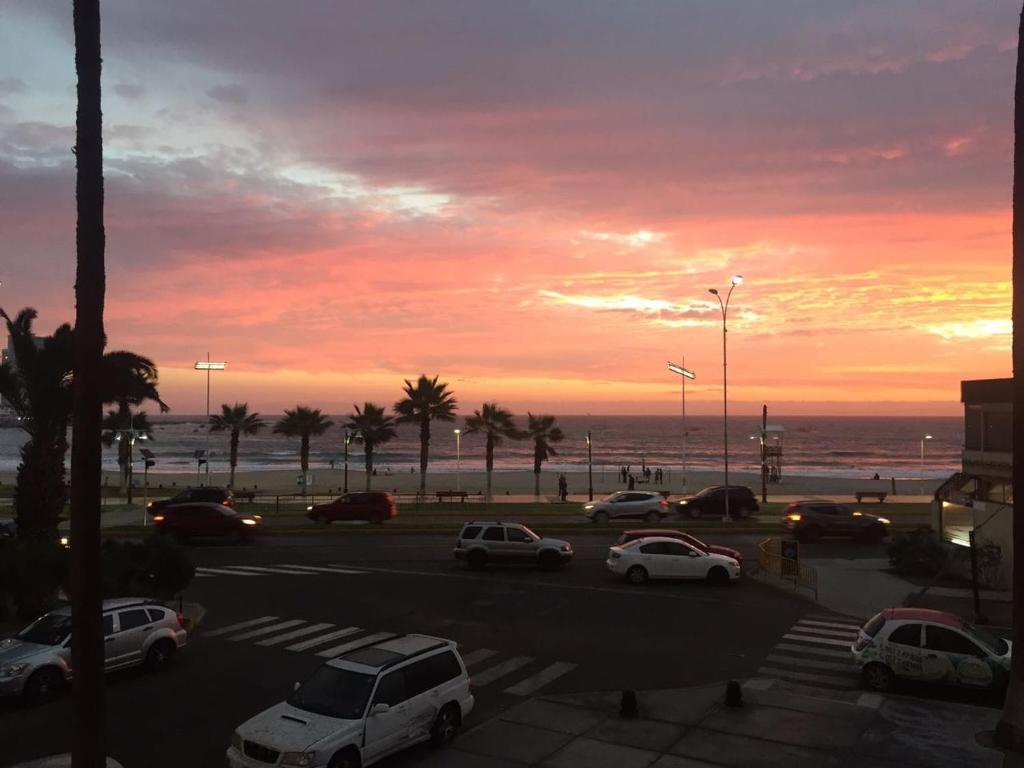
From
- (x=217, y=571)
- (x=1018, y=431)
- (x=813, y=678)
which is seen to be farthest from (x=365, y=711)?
(x=217, y=571)

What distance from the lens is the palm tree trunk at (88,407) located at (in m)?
8.97

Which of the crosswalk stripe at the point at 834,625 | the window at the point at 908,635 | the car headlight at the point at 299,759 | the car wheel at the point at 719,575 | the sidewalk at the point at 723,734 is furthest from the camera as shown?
the car wheel at the point at 719,575

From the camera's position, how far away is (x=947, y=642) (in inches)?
638

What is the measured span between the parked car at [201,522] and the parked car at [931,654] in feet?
92.4

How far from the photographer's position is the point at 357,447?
18050cm

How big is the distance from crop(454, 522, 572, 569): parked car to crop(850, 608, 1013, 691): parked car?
561 inches

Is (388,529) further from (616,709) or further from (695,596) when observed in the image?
(616,709)

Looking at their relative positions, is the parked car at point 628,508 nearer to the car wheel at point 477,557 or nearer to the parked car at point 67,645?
the car wheel at point 477,557

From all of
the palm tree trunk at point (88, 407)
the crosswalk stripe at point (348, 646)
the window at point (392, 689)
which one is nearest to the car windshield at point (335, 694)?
the window at point (392, 689)

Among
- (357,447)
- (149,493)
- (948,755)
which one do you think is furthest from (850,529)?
(357,447)

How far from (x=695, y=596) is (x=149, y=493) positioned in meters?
48.4

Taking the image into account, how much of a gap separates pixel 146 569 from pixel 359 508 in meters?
21.4

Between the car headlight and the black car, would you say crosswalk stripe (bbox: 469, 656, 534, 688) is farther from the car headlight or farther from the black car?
the black car

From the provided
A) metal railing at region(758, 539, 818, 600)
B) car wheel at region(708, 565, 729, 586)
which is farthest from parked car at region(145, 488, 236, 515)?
metal railing at region(758, 539, 818, 600)
